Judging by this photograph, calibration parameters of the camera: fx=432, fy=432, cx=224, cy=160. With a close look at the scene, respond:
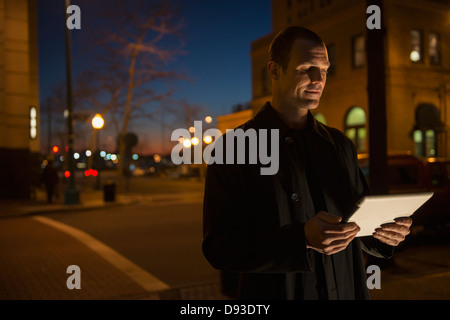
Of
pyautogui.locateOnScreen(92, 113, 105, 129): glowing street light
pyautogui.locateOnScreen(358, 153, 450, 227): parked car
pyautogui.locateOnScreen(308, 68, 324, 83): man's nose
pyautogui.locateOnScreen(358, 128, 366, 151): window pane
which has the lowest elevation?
pyautogui.locateOnScreen(358, 153, 450, 227): parked car

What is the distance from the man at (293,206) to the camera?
161 centimetres

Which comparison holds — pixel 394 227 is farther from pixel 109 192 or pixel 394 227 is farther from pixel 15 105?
pixel 15 105

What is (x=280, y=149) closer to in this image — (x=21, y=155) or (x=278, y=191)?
(x=278, y=191)

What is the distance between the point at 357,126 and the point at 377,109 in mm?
17329

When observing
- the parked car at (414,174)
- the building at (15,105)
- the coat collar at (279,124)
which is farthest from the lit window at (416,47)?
the coat collar at (279,124)

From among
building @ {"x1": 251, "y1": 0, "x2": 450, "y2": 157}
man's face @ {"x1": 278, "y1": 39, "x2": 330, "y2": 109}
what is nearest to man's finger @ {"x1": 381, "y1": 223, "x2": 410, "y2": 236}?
man's face @ {"x1": 278, "y1": 39, "x2": 330, "y2": 109}

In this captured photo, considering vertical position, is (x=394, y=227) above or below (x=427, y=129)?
below

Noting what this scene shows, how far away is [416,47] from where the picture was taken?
2186 centimetres

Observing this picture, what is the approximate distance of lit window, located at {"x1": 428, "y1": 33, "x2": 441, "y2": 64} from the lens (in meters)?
22.0

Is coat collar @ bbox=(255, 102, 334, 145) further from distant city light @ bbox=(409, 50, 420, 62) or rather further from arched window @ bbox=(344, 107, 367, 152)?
distant city light @ bbox=(409, 50, 420, 62)

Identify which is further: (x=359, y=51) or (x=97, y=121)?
(x=359, y=51)

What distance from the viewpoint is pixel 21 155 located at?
20.3m

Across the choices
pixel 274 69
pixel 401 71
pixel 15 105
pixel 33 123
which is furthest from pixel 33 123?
pixel 274 69
